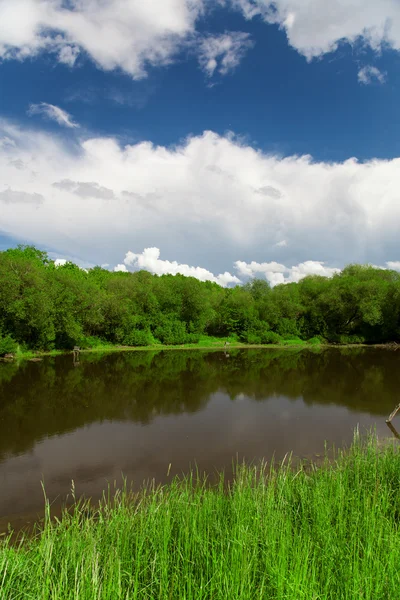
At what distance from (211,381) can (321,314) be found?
2969cm

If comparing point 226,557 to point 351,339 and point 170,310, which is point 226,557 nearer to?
point 170,310

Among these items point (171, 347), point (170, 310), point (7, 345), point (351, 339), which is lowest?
point (171, 347)

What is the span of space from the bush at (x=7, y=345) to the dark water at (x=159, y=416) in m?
3.02

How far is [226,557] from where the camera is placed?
4.19 metres

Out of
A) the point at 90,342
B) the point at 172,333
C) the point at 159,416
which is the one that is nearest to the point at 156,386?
the point at 159,416

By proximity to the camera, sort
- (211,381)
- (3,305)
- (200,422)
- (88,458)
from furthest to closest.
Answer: (3,305), (211,381), (200,422), (88,458)

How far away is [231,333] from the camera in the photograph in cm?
4847

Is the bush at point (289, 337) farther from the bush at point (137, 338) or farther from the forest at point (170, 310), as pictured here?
the bush at point (137, 338)

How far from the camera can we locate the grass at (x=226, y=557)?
3.80m

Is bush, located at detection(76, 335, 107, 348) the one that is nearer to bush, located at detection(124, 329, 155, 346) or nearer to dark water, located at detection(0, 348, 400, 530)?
bush, located at detection(124, 329, 155, 346)

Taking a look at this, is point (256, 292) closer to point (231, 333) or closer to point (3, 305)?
point (231, 333)

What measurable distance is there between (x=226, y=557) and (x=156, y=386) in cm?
1898

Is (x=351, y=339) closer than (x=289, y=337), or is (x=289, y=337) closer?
(x=351, y=339)

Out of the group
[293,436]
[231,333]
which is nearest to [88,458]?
[293,436]
